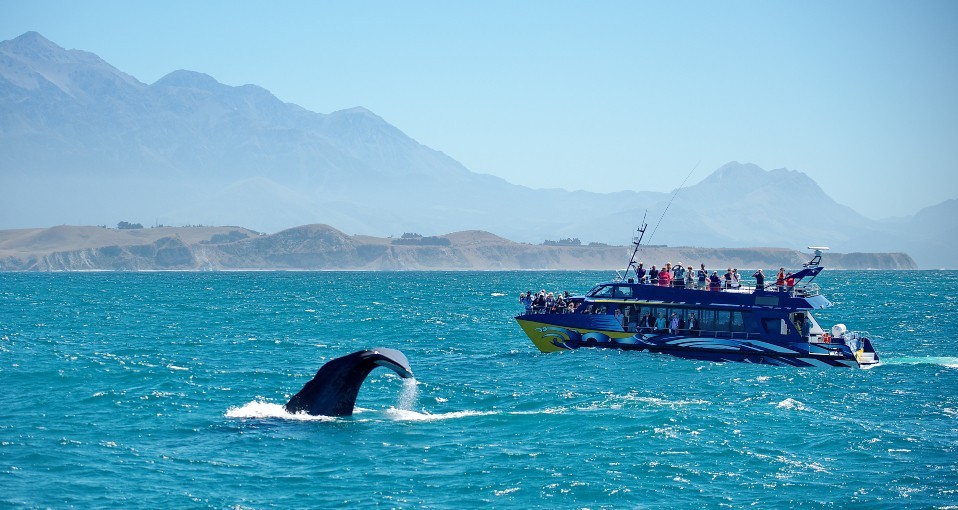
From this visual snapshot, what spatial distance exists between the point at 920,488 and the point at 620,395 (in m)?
13.0

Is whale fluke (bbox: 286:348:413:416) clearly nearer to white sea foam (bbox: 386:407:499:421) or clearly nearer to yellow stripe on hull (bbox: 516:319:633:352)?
white sea foam (bbox: 386:407:499:421)

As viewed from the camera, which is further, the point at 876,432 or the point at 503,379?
the point at 503,379

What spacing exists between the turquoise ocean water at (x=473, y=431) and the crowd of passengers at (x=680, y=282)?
2322mm

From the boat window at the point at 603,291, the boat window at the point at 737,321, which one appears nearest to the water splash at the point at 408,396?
the boat window at the point at 603,291

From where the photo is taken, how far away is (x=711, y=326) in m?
46.9

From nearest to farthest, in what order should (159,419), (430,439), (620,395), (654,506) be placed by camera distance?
(654,506), (430,439), (159,419), (620,395)

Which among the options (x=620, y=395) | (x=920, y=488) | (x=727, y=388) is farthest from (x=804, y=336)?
(x=920, y=488)

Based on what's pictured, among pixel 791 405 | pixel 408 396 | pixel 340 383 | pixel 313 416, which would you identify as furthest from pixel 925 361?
pixel 340 383

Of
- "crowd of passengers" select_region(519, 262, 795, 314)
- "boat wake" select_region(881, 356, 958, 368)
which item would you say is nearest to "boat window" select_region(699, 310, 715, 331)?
"crowd of passengers" select_region(519, 262, 795, 314)

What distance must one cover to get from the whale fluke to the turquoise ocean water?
45 cm

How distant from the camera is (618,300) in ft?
156

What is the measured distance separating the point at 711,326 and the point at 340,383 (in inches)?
974

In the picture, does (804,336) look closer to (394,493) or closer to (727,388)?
(727,388)

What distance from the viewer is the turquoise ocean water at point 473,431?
2167 centimetres
